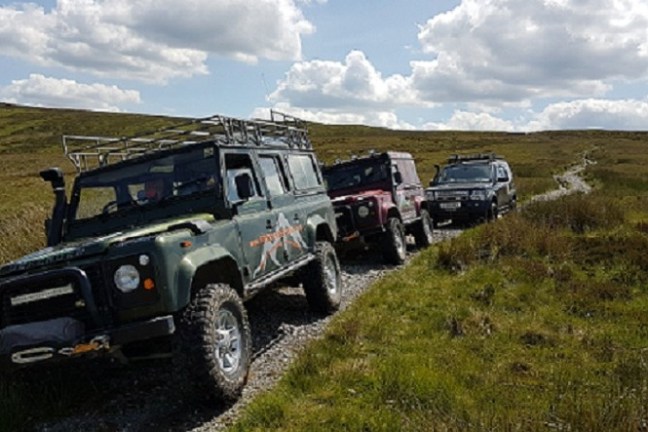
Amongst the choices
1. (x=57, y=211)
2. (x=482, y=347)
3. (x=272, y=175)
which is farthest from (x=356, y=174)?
(x=57, y=211)

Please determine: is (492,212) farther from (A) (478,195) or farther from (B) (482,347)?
(B) (482,347)

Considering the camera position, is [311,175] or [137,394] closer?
[137,394]

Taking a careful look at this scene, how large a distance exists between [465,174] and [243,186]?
39.8ft

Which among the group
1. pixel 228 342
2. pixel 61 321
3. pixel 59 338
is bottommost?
pixel 228 342

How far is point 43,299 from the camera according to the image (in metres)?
4.59

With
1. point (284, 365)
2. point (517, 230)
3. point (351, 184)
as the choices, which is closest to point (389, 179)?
point (351, 184)

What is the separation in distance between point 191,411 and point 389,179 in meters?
7.97

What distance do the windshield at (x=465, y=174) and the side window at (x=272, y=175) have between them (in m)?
10.3

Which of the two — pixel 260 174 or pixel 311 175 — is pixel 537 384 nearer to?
pixel 260 174

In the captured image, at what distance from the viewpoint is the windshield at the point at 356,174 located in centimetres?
1234

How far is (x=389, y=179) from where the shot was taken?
12.2m

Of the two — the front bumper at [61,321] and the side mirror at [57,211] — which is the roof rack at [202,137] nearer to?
the side mirror at [57,211]

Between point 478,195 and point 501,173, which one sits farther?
point 501,173

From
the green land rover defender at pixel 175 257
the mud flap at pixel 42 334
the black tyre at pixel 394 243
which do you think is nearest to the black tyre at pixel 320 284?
the green land rover defender at pixel 175 257
